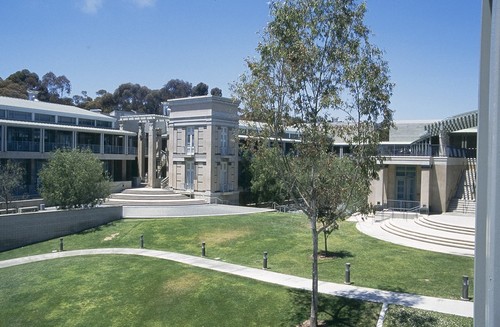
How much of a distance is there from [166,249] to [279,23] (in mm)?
16096

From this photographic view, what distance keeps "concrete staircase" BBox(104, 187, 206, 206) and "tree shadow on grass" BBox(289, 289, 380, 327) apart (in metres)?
26.5

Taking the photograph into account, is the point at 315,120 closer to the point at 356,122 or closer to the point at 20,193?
the point at 356,122

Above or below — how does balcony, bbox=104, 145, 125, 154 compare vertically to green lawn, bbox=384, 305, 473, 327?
above

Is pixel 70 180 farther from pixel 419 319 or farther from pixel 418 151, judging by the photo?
pixel 418 151

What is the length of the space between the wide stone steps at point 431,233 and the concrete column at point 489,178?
20.6 meters

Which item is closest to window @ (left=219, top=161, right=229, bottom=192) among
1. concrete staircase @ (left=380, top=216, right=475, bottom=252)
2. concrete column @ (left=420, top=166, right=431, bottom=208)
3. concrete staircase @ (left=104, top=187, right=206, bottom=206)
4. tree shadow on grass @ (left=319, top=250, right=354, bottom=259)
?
concrete staircase @ (left=104, top=187, right=206, bottom=206)

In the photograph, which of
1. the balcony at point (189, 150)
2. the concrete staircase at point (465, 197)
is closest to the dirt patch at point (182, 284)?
the concrete staircase at point (465, 197)

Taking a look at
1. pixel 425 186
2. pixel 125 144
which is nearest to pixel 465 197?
pixel 425 186

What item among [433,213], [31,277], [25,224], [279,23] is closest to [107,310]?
[31,277]

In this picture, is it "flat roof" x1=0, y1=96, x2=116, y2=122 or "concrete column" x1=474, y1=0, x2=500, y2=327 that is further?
"flat roof" x1=0, y1=96, x2=116, y2=122

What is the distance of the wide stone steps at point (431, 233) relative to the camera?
23500 millimetres

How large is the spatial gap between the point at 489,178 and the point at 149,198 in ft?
134

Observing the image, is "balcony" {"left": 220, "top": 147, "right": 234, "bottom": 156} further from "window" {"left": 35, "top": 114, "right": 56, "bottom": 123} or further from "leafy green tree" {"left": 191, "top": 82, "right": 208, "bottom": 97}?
"leafy green tree" {"left": 191, "top": 82, "right": 208, "bottom": 97}

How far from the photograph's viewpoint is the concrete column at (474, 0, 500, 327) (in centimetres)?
361
